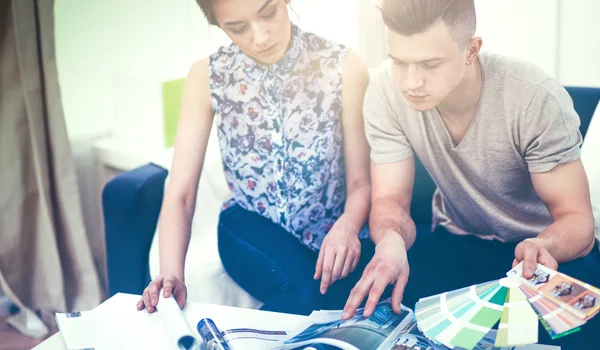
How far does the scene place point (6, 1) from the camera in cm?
133

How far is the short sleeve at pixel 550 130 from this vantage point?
0.96 m

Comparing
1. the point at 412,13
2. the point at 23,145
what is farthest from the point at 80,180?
the point at 412,13

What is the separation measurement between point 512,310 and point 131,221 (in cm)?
75

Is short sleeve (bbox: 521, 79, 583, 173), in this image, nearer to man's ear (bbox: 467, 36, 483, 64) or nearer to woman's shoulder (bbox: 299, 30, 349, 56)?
man's ear (bbox: 467, 36, 483, 64)

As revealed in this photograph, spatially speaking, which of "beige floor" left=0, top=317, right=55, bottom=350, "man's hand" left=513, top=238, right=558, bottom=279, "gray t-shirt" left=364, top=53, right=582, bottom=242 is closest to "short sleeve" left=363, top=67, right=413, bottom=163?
"gray t-shirt" left=364, top=53, right=582, bottom=242

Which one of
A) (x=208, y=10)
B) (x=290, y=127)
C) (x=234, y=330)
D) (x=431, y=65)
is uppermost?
(x=208, y=10)

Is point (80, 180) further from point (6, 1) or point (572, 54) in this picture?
point (572, 54)

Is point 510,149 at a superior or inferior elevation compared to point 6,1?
inferior

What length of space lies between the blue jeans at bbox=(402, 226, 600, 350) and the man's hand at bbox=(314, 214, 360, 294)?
4.0 inches

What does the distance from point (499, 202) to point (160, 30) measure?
2.28 ft

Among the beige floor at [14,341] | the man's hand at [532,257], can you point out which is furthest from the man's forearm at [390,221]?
the beige floor at [14,341]

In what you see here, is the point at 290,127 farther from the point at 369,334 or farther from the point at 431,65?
the point at 369,334

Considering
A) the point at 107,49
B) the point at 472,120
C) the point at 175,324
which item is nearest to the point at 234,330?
the point at 175,324

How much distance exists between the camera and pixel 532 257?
31.5 inches
